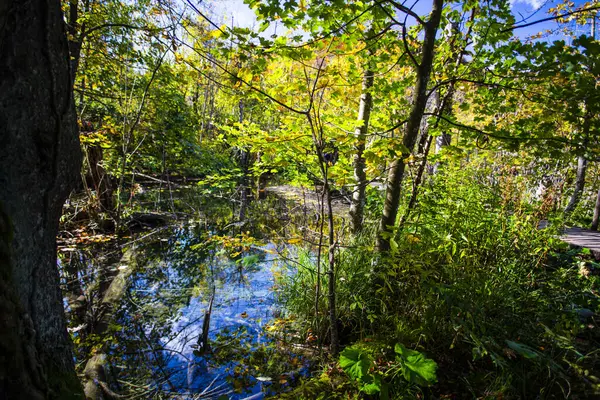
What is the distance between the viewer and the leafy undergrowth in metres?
1.68

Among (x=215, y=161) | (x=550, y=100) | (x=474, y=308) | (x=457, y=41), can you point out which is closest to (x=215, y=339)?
(x=474, y=308)

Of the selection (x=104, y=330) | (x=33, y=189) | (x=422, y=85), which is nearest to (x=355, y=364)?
(x=33, y=189)

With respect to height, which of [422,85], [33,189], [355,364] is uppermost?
[422,85]

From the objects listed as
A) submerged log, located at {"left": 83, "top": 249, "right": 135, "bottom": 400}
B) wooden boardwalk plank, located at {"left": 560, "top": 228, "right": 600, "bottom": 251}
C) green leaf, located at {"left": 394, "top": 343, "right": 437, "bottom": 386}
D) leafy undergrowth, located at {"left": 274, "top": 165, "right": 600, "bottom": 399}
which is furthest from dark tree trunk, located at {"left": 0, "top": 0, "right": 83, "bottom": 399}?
wooden boardwalk plank, located at {"left": 560, "top": 228, "right": 600, "bottom": 251}

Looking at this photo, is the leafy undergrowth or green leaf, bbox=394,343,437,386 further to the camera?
the leafy undergrowth

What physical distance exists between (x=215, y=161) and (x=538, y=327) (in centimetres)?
653

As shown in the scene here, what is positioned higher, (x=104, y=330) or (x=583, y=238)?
(x=583, y=238)

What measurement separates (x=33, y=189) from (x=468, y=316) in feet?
8.36

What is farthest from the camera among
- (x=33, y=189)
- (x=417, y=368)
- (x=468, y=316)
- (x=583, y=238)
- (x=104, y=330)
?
(x=583, y=238)

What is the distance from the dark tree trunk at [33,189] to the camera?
2.93 feet

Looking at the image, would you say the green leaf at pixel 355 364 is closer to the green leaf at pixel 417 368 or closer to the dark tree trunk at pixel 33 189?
the green leaf at pixel 417 368

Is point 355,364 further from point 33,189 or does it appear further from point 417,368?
point 33,189

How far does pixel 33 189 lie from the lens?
103 centimetres

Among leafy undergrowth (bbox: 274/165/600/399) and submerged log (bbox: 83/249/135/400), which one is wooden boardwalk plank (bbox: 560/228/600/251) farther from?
submerged log (bbox: 83/249/135/400)
